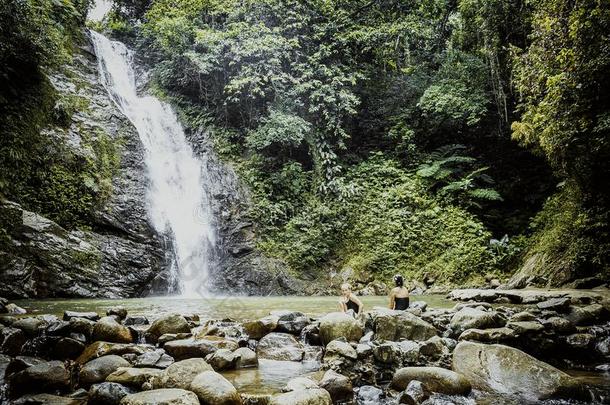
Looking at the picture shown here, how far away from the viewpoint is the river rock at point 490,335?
485 centimetres

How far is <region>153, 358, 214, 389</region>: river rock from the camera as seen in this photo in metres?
3.63

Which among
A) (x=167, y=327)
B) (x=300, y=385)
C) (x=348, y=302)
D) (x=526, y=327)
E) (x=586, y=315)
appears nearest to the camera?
(x=300, y=385)

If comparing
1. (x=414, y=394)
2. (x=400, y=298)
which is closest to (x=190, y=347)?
(x=414, y=394)

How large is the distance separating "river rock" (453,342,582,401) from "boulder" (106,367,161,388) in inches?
126

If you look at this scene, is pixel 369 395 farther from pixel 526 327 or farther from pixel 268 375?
pixel 526 327

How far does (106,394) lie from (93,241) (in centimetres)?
821

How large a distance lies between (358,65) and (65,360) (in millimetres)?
15947

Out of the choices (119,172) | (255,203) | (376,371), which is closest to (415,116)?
(255,203)

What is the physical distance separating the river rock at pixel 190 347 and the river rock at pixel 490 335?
3.11 m

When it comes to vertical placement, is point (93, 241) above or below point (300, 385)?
above

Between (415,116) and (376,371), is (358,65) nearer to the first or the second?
(415,116)

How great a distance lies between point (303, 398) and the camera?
326 centimetres

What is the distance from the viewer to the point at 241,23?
15406 mm

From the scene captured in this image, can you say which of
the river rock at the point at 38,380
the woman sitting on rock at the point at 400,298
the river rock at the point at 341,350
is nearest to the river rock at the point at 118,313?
the river rock at the point at 38,380
